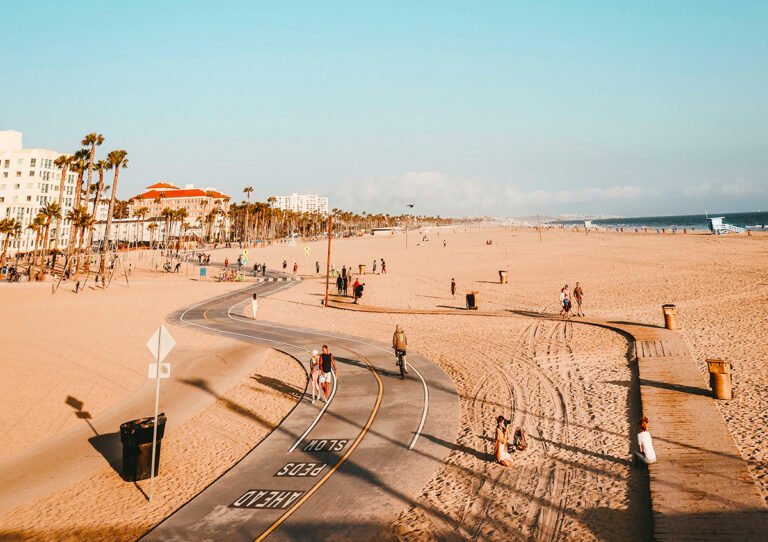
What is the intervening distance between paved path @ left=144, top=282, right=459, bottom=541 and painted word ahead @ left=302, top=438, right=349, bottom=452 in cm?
3

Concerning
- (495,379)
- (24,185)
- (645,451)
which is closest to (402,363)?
(495,379)

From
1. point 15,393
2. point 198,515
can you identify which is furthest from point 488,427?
point 15,393

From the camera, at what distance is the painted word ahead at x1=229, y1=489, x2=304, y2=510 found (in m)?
8.97

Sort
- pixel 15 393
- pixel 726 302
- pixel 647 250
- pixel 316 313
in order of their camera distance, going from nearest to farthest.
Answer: pixel 15 393, pixel 726 302, pixel 316 313, pixel 647 250

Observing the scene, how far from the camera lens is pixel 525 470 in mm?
10180

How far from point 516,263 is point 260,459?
5264 centimetres

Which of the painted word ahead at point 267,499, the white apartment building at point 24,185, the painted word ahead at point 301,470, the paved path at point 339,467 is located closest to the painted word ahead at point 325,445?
the paved path at point 339,467

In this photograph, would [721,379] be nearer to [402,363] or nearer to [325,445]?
[402,363]

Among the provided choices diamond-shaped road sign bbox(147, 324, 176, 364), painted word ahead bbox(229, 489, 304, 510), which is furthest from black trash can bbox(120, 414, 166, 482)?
painted word ahead bbox(229, 489, 304, 510)

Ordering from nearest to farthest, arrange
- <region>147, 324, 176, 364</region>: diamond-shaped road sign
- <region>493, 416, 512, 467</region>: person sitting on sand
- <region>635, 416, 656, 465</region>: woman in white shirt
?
<region>635, 416, 656, 465</region>: woman in white shirt → <region>147, 324, 176, 364</region>: diamond-shaped road sign → <region>493, 416, 512, 467</region>: person sitting on sand

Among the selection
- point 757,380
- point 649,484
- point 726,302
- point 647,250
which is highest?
point 647,250

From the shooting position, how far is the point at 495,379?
1659 centimetres

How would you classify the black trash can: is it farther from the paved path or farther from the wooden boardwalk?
the wooden boardwalk

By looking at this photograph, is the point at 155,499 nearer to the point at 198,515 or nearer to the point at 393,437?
the point at 198,515
